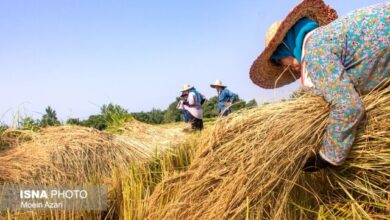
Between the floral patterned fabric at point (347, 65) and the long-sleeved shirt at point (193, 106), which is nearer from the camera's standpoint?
the floral patterned fabric at point (347, 65)

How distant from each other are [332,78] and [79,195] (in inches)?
71.6

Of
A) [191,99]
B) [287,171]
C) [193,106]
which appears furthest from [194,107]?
[287,171]

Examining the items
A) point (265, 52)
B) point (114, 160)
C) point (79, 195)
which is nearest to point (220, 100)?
point (114, 160)

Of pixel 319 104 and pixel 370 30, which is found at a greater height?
pixel 370 30

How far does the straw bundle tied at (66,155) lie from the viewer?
2793mm

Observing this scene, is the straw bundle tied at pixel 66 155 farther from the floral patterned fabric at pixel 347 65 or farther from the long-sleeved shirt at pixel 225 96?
the long-sleeved shirt at pixel 225 96

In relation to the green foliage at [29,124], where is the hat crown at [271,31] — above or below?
above

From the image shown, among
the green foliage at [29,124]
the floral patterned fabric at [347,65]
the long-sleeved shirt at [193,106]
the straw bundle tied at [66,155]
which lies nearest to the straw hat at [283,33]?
the floral patterned fabric at [347,65]

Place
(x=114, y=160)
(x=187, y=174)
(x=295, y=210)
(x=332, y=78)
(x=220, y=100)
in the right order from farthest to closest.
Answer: (x=220, y=100)
(x=114, y=160)
(x=187, y=174)
(x=295, y=210)
(x=332, y=78)

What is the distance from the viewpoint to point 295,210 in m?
1.69

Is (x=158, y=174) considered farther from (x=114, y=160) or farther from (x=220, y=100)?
(x=220, y=100)

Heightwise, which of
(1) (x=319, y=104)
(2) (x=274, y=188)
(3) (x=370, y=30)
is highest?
(3) (x=370, y=30)

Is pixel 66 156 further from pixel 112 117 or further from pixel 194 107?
pixel 194 107

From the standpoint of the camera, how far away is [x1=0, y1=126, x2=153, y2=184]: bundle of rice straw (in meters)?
2.79
